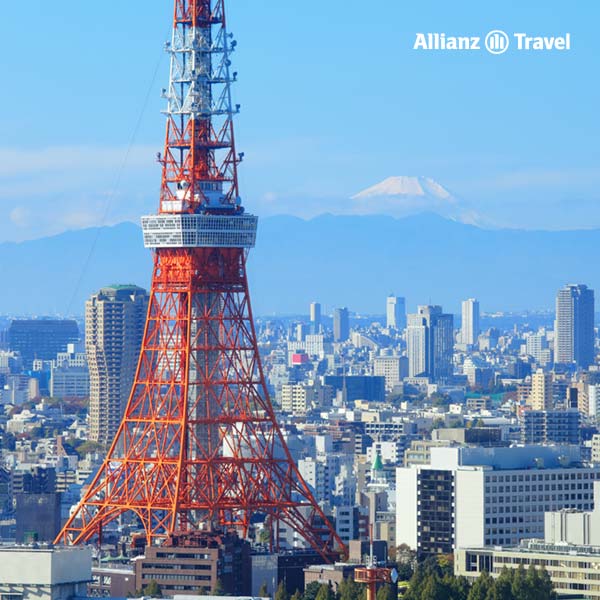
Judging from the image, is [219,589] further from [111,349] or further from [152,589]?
[111,349]

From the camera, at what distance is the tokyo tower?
2638 inches

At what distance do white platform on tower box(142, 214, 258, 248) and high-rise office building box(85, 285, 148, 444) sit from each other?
56274 mm

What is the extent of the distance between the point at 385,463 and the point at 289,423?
26368 mm

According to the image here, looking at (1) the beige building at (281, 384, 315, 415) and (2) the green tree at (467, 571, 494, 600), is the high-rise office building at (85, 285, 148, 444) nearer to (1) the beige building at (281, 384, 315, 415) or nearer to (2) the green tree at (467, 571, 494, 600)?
(1) the beige building at (281, 384, 315, 415)

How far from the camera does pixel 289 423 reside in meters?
132

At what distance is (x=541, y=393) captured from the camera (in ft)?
479

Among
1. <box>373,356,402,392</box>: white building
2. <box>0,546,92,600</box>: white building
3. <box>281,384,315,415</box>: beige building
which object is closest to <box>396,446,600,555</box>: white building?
<box>0,546,92,600</box>: white building

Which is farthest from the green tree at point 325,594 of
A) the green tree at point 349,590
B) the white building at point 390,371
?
the white building at point 390,371

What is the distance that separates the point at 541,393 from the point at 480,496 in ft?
252

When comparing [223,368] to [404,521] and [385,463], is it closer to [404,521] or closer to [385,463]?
[404,521]

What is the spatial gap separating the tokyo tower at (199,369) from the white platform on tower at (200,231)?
0.08ft

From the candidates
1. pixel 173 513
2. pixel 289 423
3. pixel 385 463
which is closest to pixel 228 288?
pixel 173 513

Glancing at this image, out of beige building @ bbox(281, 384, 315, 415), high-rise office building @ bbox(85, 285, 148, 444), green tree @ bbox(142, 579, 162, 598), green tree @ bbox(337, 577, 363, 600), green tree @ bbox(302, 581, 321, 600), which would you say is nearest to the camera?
green tree @ bbox(337, 577, 363, 600)

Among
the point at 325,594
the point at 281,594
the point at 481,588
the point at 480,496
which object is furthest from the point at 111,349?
the point at 481,588
